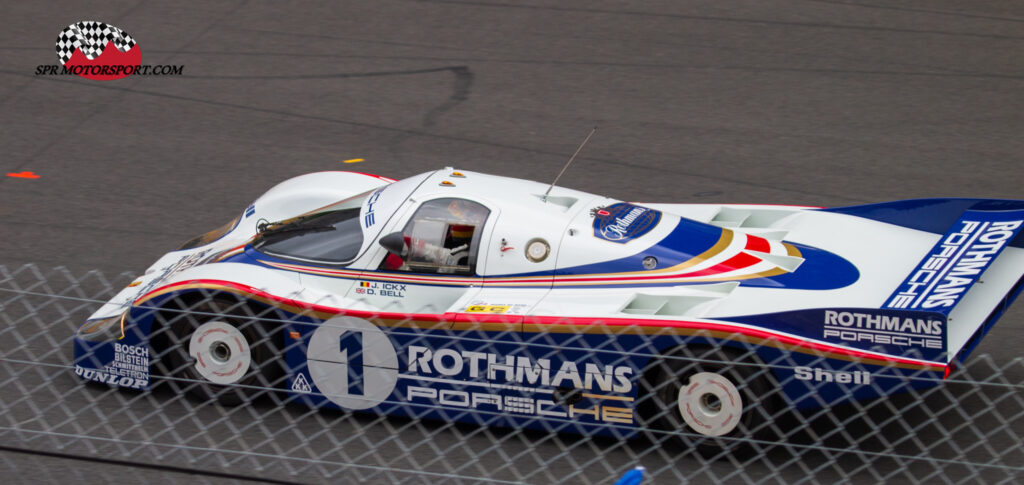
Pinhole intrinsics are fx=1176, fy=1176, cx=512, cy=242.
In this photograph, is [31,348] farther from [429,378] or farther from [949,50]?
[949,50]

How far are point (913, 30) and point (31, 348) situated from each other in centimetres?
909

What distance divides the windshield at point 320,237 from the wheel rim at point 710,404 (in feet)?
6.03

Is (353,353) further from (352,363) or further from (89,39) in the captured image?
(89,39)

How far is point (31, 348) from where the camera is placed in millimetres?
6504

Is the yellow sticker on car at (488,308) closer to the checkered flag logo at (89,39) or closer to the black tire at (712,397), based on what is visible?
the black tire at (712,397)

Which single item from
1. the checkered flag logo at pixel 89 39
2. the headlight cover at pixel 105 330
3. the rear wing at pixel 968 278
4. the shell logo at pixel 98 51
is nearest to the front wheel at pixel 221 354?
the headlight cover at pixel 105 330

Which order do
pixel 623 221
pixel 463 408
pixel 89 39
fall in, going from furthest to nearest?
1. pixel 89 39
2. pixel 623 221
3. pixel 463 408

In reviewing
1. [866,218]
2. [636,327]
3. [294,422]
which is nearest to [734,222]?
[866,218]

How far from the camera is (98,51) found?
38.5ft

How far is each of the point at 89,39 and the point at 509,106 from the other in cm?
459

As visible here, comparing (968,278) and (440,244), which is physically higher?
(968,278)

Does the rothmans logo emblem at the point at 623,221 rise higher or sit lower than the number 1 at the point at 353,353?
higher

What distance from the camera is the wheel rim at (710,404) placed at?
5.34 metres

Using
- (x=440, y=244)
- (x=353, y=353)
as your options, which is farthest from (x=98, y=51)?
(x=353, y=353)
